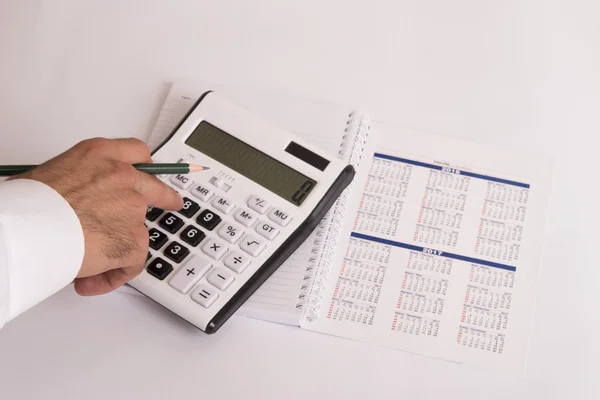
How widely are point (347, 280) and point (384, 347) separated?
0.31 feet

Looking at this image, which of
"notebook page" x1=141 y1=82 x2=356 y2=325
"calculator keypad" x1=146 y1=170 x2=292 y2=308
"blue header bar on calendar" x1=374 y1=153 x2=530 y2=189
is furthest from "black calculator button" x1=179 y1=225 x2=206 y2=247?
"blue header bar on calendar" x1=374 y1=153 x2=530 y2=189

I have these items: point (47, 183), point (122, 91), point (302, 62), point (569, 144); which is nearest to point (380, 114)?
point (302, 62)

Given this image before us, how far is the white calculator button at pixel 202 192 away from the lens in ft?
2.92

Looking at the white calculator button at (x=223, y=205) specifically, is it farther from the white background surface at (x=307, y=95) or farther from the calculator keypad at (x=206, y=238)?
the white background surface at (x=307, y=95)

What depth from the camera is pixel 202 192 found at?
2.93 feet

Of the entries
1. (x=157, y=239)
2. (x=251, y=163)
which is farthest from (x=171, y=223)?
(x=251, y=163)

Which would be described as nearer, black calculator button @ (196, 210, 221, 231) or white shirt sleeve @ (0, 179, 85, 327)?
white shirt sleeve @ (0, 179, 85, 327)

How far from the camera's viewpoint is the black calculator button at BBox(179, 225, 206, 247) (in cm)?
85

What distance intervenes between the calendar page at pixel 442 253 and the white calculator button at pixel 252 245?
10cm

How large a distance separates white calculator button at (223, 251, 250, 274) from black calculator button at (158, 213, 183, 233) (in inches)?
3.0

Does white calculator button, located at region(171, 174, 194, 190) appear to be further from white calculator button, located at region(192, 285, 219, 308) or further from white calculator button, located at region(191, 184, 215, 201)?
white calculator button, located at region(192, 285, 219, 308)

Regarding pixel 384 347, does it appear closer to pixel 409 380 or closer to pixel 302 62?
pixel 409 380

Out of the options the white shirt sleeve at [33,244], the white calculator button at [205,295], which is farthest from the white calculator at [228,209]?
the white shirt sleeve at [33,244]

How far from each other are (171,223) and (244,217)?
9 centimetres
